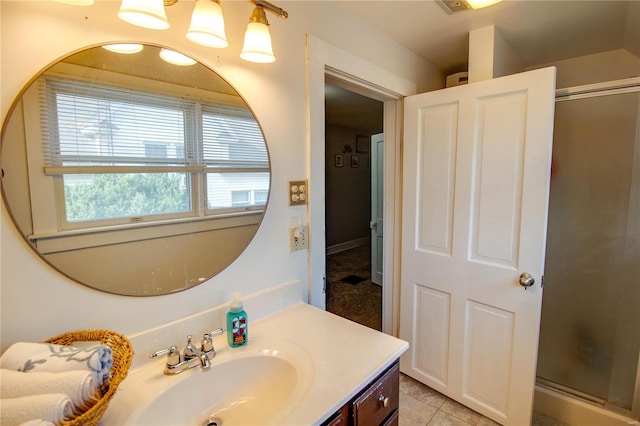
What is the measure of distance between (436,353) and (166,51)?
2.02 m

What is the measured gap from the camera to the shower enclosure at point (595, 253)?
5.28 feet

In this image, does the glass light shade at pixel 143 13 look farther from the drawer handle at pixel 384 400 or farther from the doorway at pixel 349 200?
the doorway at pixel 349 200

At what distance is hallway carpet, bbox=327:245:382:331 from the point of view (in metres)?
2.99

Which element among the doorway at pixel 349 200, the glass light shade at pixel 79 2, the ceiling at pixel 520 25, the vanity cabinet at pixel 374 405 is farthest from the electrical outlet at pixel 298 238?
the doorway at pixel 349 200

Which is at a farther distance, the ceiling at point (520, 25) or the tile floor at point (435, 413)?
the tile floor at point (435, 413)

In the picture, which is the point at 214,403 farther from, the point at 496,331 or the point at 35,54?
the point at 496,331

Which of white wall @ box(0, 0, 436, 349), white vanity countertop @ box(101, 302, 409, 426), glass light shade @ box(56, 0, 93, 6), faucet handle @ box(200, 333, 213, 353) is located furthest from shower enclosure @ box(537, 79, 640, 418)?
glass light shade @ box(56, 0, 93, 6)

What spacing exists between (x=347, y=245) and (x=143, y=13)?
5122mm

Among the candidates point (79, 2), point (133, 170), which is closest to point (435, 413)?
point (133, 170)

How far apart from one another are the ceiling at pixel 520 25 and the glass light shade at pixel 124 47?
3.14ft

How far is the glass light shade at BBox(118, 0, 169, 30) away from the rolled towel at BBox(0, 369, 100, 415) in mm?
781

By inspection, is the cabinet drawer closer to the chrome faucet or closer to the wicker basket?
the chrome faucet

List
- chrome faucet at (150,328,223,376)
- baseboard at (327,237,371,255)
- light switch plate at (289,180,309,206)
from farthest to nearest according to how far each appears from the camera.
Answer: baseboard at (327,237,371,255)
light switch plate at (289,180,309,206)
chrome faucet at (150,328,223,376)

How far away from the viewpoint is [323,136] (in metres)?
1.39
